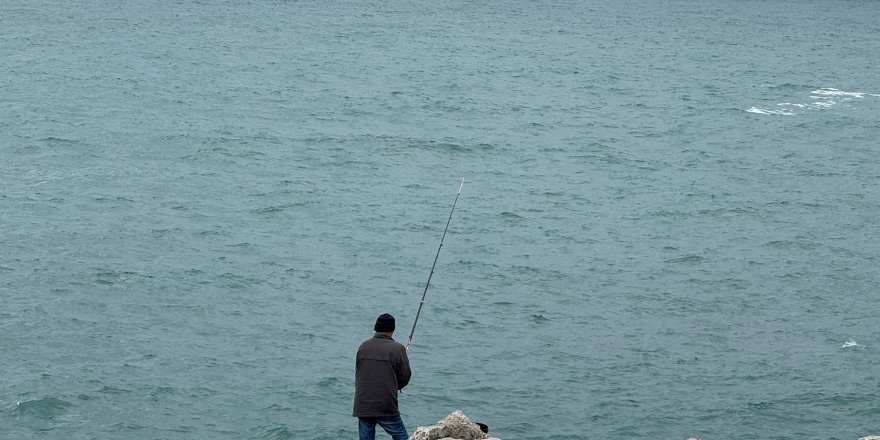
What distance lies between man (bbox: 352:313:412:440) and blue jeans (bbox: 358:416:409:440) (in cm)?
6

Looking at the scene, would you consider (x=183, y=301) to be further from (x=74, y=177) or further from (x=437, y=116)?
(x=437, y=116)

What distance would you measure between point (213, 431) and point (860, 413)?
38.5ft

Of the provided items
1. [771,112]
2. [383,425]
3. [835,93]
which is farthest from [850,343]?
[835,93]

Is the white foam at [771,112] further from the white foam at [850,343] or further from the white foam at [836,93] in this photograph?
the white foam at [850,343]

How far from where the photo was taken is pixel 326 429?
848 inches

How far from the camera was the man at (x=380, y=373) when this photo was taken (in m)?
14.5

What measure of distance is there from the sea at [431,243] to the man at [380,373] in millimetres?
5079

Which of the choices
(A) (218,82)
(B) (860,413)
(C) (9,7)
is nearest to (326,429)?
(B) (860,413)

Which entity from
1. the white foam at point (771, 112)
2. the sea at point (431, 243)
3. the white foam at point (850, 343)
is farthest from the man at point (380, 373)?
the white foam at point (771, 112)

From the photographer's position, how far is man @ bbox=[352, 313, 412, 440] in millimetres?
14484

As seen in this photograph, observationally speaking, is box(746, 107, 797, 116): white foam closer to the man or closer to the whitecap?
the whitecap

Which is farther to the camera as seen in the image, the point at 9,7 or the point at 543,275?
the point at 9,7

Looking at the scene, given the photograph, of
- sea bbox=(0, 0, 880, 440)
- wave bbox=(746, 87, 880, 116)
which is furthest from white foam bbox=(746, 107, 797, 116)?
sea bbox=(0, 0, 880, 440)

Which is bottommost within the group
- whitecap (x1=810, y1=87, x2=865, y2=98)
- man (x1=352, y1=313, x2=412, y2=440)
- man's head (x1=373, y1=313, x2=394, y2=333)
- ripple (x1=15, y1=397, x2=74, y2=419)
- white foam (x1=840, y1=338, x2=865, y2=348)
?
whitecap (x1=810, y1=87, x2=865, y2=98)
